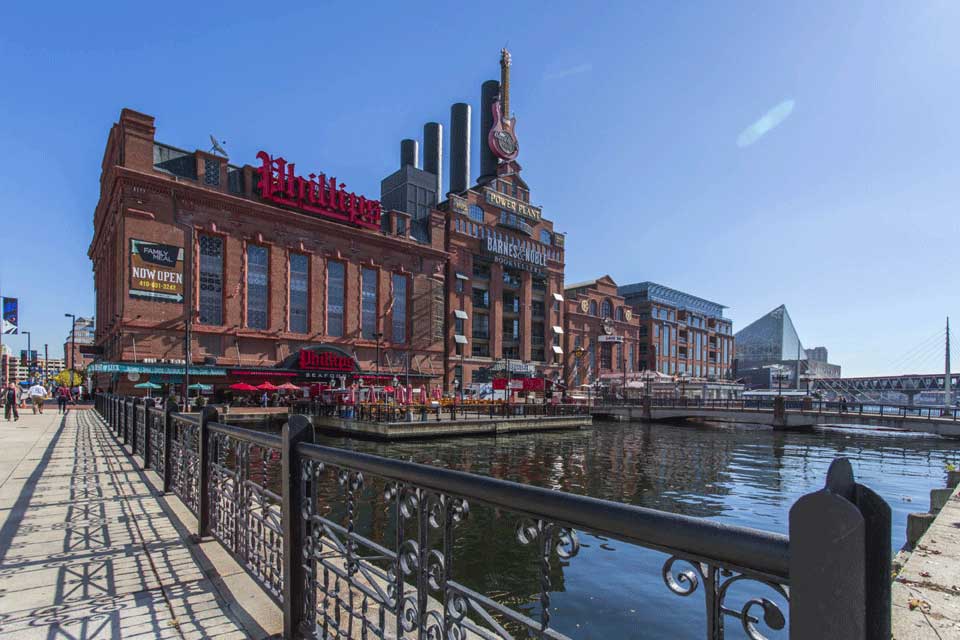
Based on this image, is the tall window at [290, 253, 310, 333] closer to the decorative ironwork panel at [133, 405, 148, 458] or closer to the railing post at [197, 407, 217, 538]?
the decorative ironwork panel at [133, 405, 148, 458]

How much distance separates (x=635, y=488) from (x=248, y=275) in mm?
34442

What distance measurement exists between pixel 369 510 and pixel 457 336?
136 feet

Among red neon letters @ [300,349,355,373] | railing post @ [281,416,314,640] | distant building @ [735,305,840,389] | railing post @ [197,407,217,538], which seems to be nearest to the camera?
railing post @ [281,416,314,640]

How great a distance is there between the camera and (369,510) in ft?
38.4

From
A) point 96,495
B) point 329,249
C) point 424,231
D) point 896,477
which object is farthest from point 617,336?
point 96,495

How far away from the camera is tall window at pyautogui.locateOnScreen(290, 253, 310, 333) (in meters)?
42.0

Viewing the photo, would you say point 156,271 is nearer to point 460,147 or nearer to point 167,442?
point 167,442

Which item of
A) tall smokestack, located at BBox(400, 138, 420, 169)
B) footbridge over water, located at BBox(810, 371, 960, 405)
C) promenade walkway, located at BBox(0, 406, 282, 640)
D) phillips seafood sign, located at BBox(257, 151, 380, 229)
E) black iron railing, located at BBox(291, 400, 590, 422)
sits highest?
tall smokestack, located at BBox(400, 138, 420, 169)

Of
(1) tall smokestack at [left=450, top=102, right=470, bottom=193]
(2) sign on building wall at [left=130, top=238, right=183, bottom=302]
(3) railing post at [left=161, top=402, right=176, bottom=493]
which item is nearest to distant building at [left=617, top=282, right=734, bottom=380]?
(1) tall smokestack at [left=450, top=102, right=470, bottom=193]

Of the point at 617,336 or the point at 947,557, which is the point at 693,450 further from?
the point at 617,336

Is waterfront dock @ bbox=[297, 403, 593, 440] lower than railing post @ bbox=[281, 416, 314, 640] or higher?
lower

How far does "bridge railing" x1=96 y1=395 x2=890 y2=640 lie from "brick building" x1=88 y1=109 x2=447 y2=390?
27326 millimetres

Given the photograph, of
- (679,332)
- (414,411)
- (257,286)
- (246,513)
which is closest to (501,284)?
(257,286)

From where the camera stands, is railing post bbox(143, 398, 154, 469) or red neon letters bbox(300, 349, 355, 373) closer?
railing post bbox(143, 398, 154, 469)
